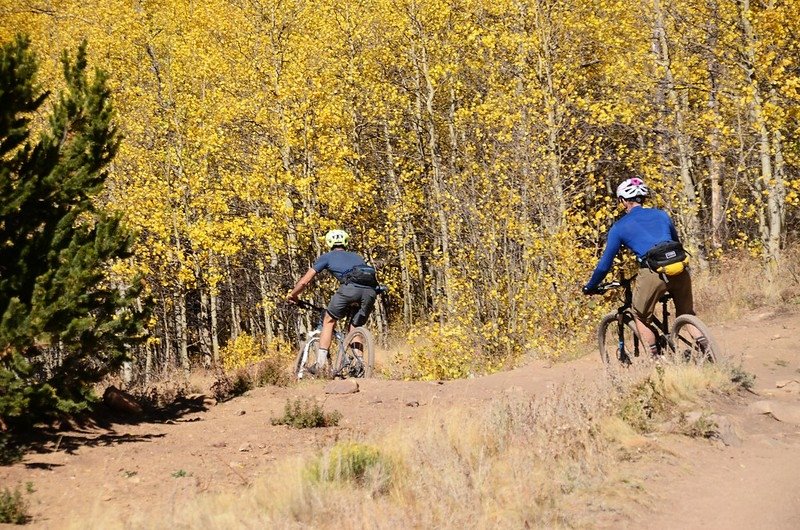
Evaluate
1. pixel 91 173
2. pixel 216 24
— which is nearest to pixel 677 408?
pixel 91 173

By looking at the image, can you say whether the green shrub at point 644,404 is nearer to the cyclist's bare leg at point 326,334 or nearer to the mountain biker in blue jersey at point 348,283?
the mountain biker in blue jersey at point 348,283

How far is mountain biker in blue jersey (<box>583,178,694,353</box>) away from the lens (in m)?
8.66

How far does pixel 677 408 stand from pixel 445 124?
18631 mm

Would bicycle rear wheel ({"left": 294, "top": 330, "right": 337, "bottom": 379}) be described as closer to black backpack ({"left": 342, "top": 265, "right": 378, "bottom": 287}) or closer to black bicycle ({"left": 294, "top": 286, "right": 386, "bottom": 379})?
black bicycle ({"left": 294, "top": 286, "right": 386, "bottom": 379})

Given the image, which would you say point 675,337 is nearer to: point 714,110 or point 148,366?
point 714,110

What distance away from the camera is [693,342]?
28.6ft

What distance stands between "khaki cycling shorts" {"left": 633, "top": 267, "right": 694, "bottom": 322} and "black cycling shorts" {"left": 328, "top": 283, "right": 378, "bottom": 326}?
15.4 feet

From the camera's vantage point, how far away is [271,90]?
21.3 metres

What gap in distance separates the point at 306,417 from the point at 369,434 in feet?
3.58

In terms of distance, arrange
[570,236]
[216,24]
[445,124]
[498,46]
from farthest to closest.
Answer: [216,24]
[445,124]
[498,46]
[570,236]

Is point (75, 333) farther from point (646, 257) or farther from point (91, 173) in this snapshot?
point (646, 257)

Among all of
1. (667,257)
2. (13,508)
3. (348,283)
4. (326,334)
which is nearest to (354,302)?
(348,283)

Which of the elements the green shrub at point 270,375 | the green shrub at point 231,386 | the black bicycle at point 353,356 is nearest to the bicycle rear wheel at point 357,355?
the black bicycle at point 353,356

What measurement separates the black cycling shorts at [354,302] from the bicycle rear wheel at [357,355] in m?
0.21
